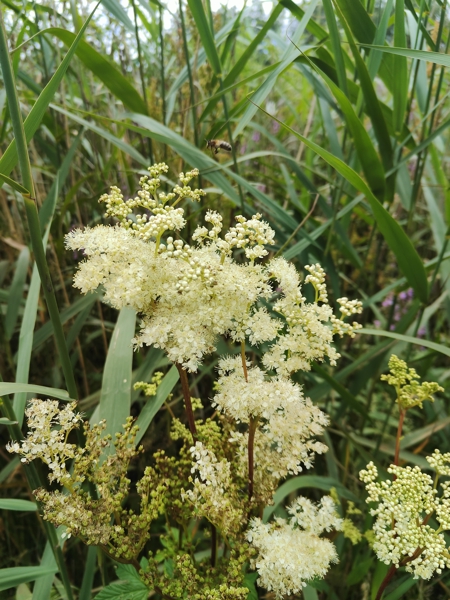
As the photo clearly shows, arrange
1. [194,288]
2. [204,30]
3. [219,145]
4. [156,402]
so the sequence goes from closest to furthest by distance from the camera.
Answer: [194,288] < [156,402] < [204,30] < [219,145]

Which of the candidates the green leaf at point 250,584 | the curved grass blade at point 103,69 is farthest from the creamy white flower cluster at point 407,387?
the curved grass blade at point 103,69

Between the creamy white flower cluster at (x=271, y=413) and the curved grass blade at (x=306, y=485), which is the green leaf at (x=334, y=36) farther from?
the curved grass blade at (x=306, y=485)

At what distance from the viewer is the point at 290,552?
0.50 meters

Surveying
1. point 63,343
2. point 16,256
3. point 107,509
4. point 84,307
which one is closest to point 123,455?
point 107,509

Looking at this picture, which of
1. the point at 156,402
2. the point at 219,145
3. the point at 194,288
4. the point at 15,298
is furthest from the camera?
the point at 15,298

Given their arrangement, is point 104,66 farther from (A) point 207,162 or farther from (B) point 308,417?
(B) point 308,417

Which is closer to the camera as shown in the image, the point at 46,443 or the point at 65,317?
the point at 46,443

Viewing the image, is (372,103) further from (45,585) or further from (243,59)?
(45,585)

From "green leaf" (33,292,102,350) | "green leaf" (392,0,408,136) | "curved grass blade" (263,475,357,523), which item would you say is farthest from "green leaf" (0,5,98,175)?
"curved grass blade" (263,475,357,523)

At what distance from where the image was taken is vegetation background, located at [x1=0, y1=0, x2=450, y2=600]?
2.34 ft

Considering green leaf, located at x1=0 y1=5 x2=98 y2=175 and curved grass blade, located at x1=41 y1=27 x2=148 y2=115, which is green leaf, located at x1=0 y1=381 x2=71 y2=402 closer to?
green leaf, located at x1=0 y1=5 x2=98 y2=175

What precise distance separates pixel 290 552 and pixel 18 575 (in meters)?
0.45

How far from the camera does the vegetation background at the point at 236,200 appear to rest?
712 mm

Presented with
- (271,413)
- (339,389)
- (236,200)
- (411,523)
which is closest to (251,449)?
(271,413)
